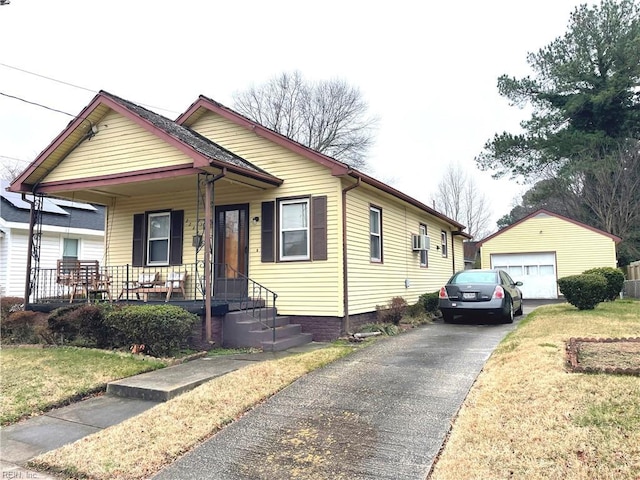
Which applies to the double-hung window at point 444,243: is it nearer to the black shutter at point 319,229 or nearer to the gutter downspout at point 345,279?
the gutter downspout at point 345,279

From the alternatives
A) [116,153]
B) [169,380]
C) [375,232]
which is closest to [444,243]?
[375,232]

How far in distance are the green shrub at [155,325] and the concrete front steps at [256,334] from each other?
0.96 meters

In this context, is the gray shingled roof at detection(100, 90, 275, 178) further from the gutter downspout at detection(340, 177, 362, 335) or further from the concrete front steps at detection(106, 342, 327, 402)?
the concrete front steps at detection(106, 342, 327, 402)

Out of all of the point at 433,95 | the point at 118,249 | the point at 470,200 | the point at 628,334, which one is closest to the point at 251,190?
the point at 118,249

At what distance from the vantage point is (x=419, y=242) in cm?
1484

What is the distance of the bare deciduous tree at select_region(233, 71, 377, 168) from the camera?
36500 millimetres

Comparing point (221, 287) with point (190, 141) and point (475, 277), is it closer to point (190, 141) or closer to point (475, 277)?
point (190, 141)

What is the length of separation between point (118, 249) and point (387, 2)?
938 centimetres

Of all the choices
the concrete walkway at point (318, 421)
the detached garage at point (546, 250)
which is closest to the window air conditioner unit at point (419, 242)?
the concrete walkway at point (318, 421)

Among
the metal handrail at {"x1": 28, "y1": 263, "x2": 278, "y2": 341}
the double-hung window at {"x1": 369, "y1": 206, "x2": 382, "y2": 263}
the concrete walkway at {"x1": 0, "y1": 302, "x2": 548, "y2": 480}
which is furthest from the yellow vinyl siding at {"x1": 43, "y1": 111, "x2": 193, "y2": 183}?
the double-hung window at {"x1": 369, "y1": 206, "x2": 382, "y2": 263}

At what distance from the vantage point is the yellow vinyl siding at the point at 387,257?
1054 centimetres

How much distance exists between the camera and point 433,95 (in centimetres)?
2008

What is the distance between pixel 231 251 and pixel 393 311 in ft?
14.0

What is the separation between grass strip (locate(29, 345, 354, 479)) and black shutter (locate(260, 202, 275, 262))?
4246mm
